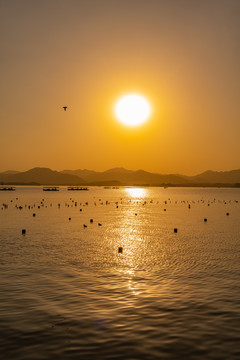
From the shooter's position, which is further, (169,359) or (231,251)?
(231,251)

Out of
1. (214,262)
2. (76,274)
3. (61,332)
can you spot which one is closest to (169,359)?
(61,332)

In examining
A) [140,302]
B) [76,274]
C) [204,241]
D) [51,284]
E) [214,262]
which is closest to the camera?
[140,302]

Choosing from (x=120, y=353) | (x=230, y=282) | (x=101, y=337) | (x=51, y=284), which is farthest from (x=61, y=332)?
(x=230, y=282)

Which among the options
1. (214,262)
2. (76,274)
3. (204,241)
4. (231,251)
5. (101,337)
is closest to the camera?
(101,337)

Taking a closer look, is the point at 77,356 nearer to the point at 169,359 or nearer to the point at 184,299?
the point at 169,359

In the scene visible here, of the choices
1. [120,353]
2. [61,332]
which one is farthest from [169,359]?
[61,332]

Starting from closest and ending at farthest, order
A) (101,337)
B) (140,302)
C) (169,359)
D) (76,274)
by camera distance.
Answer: (169,359) → (101,337) → (140,302) → (76,274)

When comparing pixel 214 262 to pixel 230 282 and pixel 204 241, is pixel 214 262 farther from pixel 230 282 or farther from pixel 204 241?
pixel 204 241

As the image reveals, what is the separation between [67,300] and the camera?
17.5 metres

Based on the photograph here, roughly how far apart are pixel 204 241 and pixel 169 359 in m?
28.0

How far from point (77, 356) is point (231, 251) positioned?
2367cm

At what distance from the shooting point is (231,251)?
104 ft

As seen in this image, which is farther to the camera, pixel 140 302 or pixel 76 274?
pixel 76 274

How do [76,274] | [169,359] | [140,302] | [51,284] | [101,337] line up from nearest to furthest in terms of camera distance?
1. [169,359]
2. [101,337]
3. [140,302]
4. [51,284]
5. [76,274]
